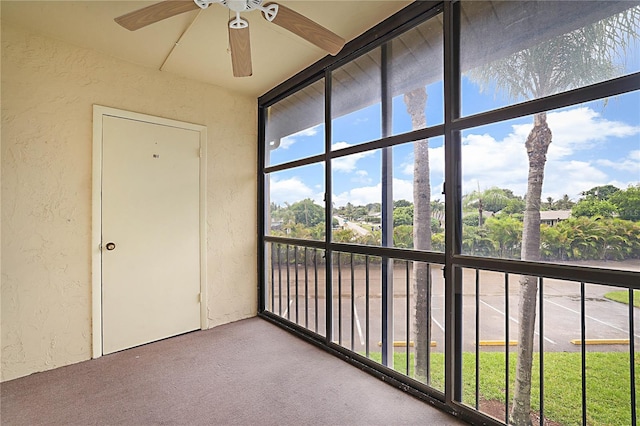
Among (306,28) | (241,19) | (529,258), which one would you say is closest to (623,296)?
(529,258)

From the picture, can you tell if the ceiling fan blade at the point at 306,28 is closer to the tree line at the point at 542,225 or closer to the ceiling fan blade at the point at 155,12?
the ceiling fan blade at the point at 155,12

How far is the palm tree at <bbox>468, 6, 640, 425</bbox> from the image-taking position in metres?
1.33

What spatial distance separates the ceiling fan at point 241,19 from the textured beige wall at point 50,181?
1259 mm

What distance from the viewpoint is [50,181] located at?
7.63 feet

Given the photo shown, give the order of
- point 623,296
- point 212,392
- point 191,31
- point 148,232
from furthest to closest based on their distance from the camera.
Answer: point 148,232 → point 191,31 → point 212,392 → point 623,296

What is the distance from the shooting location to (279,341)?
2.79 meters

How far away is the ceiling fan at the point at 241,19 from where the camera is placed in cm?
150

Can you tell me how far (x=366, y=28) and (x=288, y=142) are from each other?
1360mm

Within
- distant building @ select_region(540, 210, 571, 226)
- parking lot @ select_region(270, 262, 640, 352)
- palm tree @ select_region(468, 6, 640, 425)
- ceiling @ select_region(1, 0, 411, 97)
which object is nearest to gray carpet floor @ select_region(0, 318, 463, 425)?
parking lot @ select_region(270, 262, 640, 352)

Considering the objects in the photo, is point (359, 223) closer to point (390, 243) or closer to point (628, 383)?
point (390, 243)

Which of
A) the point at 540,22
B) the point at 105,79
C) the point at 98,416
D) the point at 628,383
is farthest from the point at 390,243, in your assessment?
the point at 105,79

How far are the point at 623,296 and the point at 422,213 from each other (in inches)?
40.5

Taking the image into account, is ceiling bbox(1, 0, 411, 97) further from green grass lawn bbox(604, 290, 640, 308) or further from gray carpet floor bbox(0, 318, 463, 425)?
gray carpet floor bbox(0, 318, 463, 425)

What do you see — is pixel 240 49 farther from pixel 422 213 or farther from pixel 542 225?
pixel 542 225
